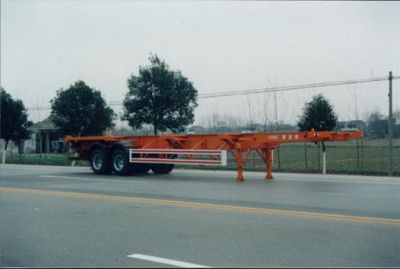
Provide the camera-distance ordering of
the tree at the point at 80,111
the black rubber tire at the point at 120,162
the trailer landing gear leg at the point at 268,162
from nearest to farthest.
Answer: the trailer landing gear leg at the point at 268,162
the black rubber tire at the point at 120,162
the tree at the point at 80,111

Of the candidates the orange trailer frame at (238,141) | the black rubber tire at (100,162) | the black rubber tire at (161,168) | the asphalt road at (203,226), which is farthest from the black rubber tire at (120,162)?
the asphalt road at (203,226)

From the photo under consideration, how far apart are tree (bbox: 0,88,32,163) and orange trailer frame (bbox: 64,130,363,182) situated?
16.9 metres

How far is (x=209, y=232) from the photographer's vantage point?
811cm

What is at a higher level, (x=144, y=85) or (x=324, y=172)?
(x=144, y=85)

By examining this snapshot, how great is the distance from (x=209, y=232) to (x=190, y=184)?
800 centimetres

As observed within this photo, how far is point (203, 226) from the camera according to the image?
8633 millimetres

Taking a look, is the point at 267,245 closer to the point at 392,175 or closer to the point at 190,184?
the point at 190,184

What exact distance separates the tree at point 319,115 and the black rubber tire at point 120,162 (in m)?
7.68

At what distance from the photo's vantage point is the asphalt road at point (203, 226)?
6.49m

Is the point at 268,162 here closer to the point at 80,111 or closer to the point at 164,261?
the point at 164,261

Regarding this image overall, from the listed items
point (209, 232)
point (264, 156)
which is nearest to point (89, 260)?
point (209, 232)

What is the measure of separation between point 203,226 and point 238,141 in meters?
9.13

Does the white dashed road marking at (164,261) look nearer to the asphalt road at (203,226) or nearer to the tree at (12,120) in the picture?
the asphalt road at (203,226)

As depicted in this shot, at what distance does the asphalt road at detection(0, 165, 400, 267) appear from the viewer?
21.3 ft
